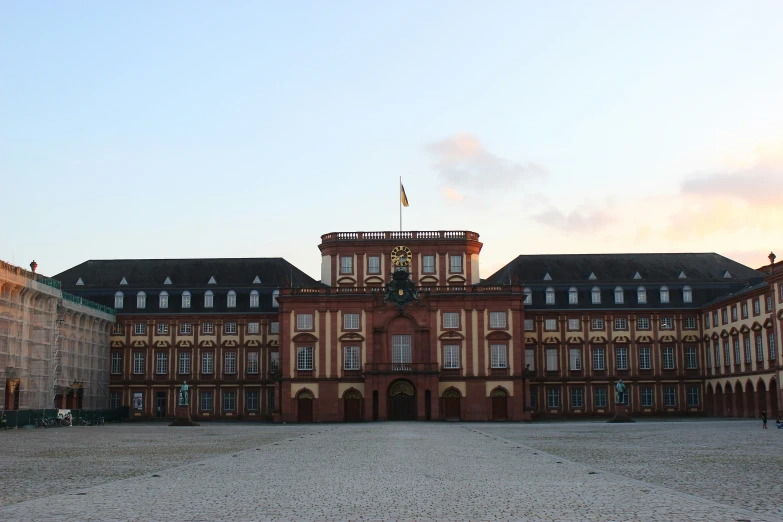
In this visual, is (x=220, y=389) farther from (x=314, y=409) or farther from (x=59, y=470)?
(x=59, y=470)

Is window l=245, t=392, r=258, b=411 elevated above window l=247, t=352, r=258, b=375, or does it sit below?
below

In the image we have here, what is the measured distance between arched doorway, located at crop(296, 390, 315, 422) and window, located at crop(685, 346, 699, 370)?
36811 millimetres

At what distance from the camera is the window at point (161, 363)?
94.5 meters

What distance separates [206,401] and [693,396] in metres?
47.4

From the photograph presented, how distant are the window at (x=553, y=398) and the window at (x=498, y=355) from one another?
1051 cm

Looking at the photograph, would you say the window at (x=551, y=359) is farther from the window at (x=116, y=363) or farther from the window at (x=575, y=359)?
the window at (x=116, y=363)

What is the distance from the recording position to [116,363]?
94.6m

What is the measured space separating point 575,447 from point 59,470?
65.4 ft

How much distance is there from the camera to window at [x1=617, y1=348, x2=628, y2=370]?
9400cm

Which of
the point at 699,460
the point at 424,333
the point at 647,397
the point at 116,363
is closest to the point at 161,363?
the point at 116,363

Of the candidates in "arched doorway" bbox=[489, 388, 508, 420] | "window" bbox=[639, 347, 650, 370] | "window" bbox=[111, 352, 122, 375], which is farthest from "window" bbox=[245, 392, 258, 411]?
"window" bbox=[639, 347, 650, 370]

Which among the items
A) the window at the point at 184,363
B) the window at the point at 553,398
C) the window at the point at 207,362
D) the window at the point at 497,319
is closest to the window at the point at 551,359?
the window at the point at 553,398

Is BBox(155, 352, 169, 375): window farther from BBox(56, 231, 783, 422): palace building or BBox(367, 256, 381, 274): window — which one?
BBox(367, 256, 381, 274): window

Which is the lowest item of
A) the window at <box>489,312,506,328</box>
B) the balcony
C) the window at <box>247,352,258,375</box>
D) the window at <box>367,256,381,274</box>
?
the balcony
